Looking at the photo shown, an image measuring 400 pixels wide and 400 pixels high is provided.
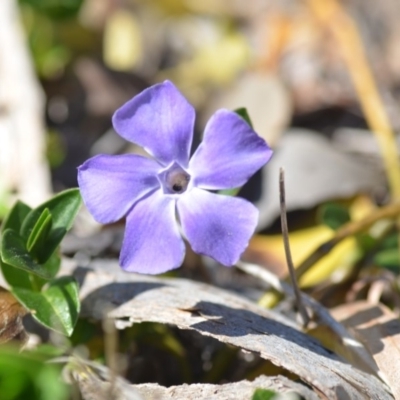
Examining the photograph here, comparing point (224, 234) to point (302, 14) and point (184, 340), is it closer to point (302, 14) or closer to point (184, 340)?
point (184, 340)

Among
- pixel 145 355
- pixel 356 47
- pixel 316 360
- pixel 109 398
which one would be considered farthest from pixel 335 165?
pixel 109 398

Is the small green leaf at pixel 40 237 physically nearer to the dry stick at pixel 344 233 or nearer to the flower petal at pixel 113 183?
the flower petal at pixel 113 183

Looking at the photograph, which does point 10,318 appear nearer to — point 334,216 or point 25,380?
point 25,380

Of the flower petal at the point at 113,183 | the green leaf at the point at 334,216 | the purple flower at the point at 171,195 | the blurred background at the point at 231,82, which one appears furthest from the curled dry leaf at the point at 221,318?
the blurred background at the point at 231,82

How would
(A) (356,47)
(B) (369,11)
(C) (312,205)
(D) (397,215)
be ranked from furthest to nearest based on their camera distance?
(B) (369,11) → (A) (356,47) → (C) (312,205) → (D) (397,215)

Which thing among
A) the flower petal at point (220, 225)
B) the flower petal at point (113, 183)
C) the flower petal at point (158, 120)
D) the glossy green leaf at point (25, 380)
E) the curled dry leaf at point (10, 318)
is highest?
the flower petal at point (158, 120)

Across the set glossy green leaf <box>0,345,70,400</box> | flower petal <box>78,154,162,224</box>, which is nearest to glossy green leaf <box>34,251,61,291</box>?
flower petal <box>78,154,162,224</box>

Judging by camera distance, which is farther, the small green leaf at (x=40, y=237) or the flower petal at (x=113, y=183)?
the small green leaf at (x=40, y=237)

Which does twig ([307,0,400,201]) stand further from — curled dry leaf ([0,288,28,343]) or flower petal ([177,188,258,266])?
curled dry leaf ([0,288,28,343])
